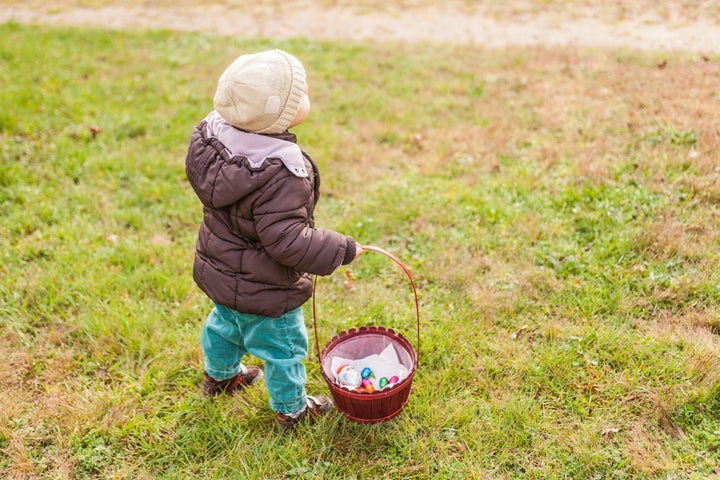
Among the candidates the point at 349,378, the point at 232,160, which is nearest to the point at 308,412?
the point at 349,378

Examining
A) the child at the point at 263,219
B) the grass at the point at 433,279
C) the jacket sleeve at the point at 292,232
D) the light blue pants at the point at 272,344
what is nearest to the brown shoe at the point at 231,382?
the grass at the point at 433,279

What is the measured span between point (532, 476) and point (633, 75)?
15.1ft

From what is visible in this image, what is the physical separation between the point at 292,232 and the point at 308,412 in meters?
0.98

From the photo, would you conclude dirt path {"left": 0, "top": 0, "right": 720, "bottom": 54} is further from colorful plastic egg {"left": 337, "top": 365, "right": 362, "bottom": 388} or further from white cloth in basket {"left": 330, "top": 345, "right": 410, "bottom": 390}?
colorful plastic egg {"left": 337, "top": 365, "right": 362, "bottom": 388}

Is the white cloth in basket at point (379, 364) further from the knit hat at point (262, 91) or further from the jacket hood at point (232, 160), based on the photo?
the knit hat at point (262, 91)

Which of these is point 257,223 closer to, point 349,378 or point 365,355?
point 349,378

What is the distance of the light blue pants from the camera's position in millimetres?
2617

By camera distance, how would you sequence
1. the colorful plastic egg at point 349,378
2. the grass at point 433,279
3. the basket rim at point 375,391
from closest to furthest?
the basket rim at point 375,391 < the grass at point 433,279 < the colorful plastic egg at point 349,378

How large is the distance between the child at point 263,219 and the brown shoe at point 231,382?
0.32 m

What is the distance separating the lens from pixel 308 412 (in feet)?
9.25

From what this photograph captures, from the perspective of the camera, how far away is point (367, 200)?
445 centimetres

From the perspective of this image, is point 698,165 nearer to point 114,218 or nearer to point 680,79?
point 680,79

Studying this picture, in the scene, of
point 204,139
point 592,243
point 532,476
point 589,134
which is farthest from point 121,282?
point 589,134

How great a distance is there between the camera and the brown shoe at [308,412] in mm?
2783
